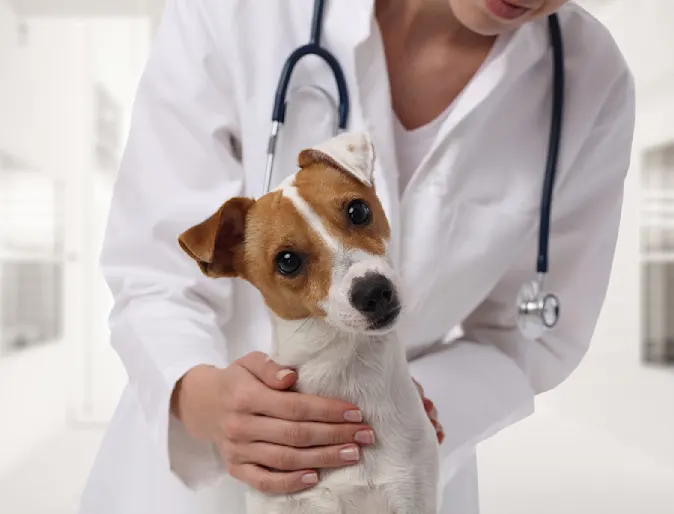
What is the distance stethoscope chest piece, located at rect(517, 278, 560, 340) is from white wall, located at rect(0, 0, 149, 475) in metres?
1.98

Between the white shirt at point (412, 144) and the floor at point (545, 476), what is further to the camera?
the floor at point (545, 476)

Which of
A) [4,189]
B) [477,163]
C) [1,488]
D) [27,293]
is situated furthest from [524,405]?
[27,293]

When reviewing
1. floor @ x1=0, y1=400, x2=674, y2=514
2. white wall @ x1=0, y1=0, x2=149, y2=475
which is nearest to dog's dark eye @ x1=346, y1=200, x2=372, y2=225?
floor @ x1=0, y1=400, x2=674, y2=514

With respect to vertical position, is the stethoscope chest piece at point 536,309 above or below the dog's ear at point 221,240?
below

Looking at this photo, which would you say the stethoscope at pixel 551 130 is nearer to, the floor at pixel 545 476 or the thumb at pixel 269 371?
the thumb at pixel 269 371

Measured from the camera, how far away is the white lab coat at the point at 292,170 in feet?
2.00

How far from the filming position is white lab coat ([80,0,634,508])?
0.61 m

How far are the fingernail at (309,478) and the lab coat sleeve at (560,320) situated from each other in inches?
10.4

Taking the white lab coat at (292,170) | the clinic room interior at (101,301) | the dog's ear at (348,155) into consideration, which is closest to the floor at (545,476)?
the clinic room interior at (101,301)

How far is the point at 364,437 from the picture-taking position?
43 centimetres

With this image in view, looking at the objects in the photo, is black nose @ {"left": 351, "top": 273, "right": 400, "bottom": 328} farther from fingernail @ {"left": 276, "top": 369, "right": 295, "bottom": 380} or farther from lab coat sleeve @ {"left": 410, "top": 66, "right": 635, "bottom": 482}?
lab coat sleeve @ {"left": 410, "top": 66, "right": 635, "bottom": 482}

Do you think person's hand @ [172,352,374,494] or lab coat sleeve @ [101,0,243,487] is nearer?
person's hand @ [172,352,374,494]

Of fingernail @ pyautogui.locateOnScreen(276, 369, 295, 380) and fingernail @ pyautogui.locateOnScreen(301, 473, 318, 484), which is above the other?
fingernail @ pyautogui.locateOnScreen(276, 369, 295, 380)

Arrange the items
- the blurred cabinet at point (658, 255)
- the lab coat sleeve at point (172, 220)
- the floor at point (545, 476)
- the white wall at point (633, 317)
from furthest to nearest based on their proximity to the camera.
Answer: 1. the blurred cabinet at point (658, 255)
2. the white wall at point (633, 317)
3. the floor at point (545, 476)
4. the lab coat sleeve at point (172, 220)
